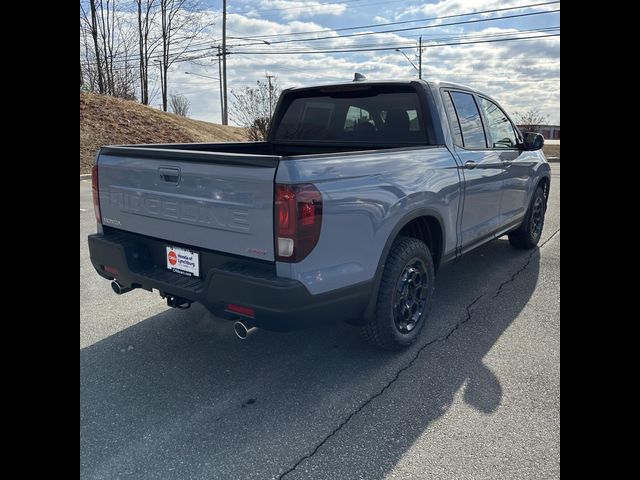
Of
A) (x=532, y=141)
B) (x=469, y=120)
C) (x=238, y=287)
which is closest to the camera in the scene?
(x=238, y=287)

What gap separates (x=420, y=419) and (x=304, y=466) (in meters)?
0.74

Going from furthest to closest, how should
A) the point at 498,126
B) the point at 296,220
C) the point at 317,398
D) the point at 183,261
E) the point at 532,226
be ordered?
the point at 532,226 < the point at 498,126 < the point at 183,261 < the point at 317,398 < the point at 296,220

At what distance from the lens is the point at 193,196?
2.88 meters

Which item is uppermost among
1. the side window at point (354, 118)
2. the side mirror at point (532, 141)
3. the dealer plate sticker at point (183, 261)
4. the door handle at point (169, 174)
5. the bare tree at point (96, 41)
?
the bare tree at point (96, 41)

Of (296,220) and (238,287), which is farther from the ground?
(296,220)

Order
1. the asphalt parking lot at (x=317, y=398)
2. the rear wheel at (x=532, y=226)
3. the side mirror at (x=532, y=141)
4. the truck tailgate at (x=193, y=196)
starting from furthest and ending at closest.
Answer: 1. the rear wheel at (x=532, y=226)
2. the side mirror at (x=532, y=141)
3. the truck tailgate at (x=193, y=196)
4. the asphalt parking lot at (x=317, y=398)

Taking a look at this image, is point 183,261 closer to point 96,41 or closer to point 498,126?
point 498,126

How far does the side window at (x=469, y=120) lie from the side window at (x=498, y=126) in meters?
0.25

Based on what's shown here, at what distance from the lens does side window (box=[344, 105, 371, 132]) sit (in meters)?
4.36

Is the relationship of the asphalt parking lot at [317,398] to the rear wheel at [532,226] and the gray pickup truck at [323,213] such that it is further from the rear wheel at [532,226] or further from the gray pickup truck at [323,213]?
the rear wheel at [532,226]

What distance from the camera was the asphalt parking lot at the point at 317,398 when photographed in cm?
239

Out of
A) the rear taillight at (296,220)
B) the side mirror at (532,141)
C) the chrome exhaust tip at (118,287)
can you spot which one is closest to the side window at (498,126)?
the side mirror at (532,141)

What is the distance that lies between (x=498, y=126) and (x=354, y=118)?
164cm

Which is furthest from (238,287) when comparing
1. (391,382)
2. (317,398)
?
(391,382)
